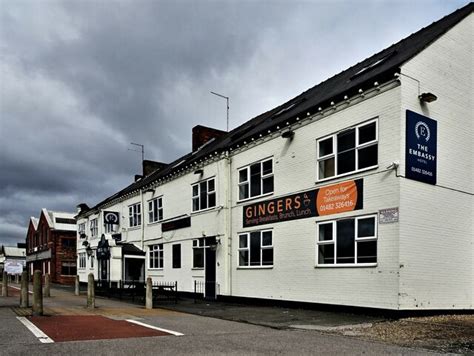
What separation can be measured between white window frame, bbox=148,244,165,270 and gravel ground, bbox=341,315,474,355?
1810cm

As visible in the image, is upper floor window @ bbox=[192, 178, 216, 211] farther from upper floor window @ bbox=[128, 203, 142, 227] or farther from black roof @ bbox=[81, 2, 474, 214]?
upper floor window @ bbox=[128, 203, 142, 227]

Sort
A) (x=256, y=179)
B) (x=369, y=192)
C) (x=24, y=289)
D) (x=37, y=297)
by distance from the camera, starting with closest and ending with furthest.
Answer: (x=37, y=297), (x=369, y=192), (x=24, y=289), (x=256, y=179)

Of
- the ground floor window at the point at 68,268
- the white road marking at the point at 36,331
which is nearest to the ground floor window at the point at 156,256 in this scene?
the white road marking at the point at 36,331

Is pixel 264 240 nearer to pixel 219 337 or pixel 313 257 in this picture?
pixel 313 257

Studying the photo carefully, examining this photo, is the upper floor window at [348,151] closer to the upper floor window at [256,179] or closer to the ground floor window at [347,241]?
the ground floor window at [347,241]

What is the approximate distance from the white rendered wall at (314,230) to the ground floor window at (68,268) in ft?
127

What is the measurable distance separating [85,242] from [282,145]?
29.0 meters

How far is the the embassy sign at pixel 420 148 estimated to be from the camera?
A: 46.5 feet

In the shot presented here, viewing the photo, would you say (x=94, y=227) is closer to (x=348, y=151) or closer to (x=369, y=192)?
(x=348, y=151)

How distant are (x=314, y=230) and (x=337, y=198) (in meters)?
1.59

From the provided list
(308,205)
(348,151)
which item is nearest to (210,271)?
(308,205)

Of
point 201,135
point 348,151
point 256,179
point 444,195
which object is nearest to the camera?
point 444,195

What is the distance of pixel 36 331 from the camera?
10.8 metres

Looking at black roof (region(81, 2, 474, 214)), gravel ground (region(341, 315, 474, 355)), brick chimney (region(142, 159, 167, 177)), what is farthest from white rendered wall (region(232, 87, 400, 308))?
brick chimney (region(142, 159, 167, 177))
